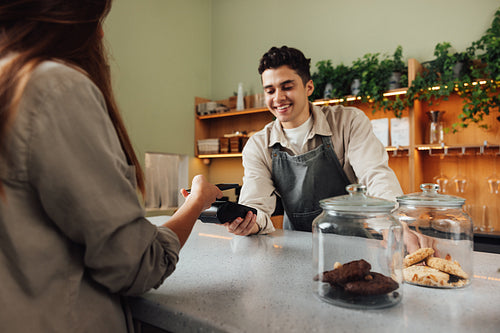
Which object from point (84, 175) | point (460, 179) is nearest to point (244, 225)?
point (84, 175)

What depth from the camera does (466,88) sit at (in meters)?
2.87

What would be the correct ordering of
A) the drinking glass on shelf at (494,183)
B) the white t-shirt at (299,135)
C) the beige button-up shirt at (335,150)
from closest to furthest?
the beige button-up shirt at (335,150), the white t-shirt at (299,135), the drinking glass on shelf at (494,183)

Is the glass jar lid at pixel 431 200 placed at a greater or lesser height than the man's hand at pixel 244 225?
greater

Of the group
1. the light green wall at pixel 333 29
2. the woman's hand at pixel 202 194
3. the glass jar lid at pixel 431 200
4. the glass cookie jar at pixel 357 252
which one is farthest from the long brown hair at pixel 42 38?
the light green wall at pixel 333 29

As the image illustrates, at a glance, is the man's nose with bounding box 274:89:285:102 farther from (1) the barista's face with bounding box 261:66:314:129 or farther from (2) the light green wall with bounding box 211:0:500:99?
(2) the light green wall with bounding box 211:0:500:99

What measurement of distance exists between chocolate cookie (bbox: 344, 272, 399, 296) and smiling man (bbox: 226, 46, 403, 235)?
112cm

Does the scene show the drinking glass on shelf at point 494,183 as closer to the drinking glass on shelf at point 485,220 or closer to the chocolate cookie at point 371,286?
the drinking glass on shelf at point 485,220

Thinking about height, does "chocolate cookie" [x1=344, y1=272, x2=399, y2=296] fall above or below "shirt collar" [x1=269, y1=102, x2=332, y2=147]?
below

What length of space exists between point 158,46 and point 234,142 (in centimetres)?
150

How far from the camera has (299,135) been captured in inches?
→ 78.2

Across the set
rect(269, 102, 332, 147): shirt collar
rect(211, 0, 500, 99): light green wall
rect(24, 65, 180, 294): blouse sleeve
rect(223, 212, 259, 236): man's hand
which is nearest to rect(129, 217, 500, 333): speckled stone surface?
rect(24, 65, 180, 294): blouse sleeve

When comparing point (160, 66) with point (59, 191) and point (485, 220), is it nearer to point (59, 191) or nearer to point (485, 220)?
point (485, 220)

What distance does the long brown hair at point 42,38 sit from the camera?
0.55m

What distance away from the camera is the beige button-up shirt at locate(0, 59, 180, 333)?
1.80ft
